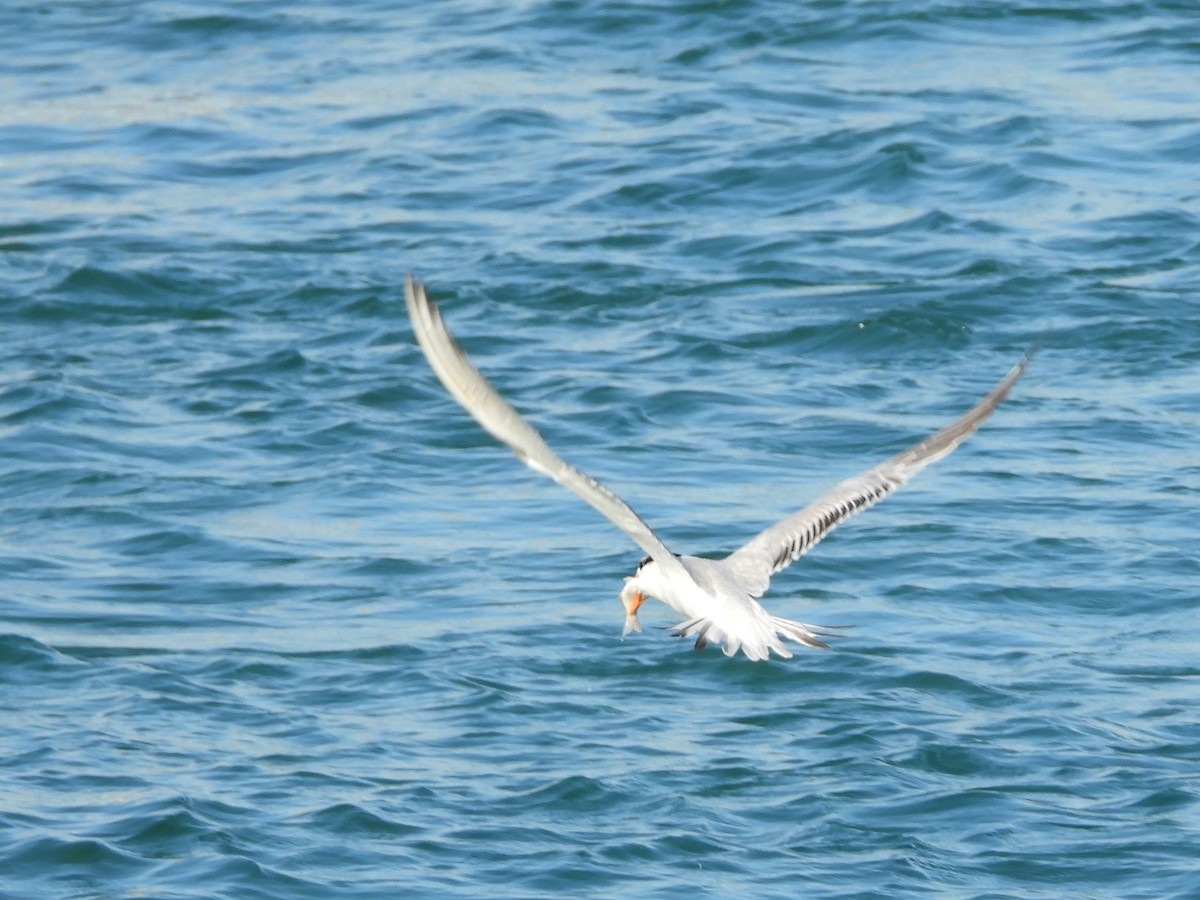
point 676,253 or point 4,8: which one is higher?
point 4,8

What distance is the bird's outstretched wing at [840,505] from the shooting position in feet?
27.9

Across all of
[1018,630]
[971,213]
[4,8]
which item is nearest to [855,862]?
[1018,630]

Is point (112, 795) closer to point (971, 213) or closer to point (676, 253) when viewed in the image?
point (676, 253)

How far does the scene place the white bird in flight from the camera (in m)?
6.94

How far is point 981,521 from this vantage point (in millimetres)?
11789

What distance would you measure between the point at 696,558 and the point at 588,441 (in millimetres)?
4349

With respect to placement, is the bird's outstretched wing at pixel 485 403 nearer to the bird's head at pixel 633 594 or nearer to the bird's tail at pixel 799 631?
the bird's tail at pixel 799 631

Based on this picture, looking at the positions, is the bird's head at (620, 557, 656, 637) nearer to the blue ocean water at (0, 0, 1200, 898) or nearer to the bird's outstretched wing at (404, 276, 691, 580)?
the blue ocean water at (0, 0, 1200, 898)

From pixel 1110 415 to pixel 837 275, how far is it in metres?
2.44

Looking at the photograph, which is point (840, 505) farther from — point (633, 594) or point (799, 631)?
point (799, 631)

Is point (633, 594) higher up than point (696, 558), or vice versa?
point (696, 558)

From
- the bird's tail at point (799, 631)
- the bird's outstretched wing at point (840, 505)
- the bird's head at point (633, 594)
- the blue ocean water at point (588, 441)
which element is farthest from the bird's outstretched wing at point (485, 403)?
the blue ocean water at point (588, 441)

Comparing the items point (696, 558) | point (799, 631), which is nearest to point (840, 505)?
point (696, 558)

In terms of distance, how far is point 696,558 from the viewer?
27.6ft
